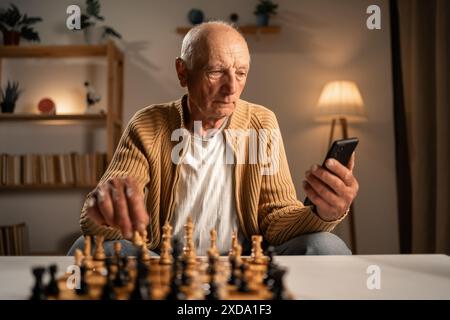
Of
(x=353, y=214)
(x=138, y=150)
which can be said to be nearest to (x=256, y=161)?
(x=138, y=150)

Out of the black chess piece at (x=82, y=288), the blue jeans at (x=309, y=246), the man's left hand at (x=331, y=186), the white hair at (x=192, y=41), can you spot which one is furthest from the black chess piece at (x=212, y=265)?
the white hair at (x=192, y=41)

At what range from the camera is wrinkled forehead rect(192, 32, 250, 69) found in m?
1.63

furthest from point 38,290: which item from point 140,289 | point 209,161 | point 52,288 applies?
point 209,161

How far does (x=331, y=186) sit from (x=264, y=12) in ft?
9.83

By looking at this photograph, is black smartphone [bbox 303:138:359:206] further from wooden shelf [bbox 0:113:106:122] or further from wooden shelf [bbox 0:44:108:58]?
wooden shelf [bbox 0:44:108:58]

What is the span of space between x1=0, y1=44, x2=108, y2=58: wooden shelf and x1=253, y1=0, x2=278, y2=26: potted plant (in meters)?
1.19

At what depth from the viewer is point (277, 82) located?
13.4ft

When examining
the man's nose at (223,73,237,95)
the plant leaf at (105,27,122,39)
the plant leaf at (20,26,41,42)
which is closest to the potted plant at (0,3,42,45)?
the plant leaf at (20,26,41,42)

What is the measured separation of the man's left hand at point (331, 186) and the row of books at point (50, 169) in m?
2.81

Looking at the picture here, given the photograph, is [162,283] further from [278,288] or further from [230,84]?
[230,84]

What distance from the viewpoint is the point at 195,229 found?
64.4 inches

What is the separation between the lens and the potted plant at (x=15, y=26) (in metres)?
3.94

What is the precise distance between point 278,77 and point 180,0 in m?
1.00
